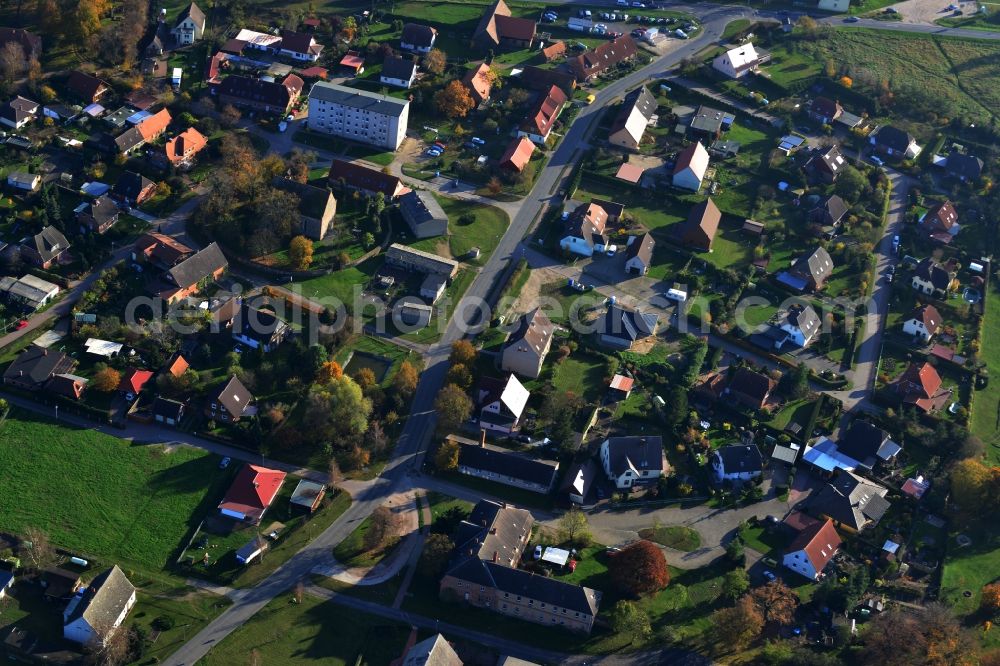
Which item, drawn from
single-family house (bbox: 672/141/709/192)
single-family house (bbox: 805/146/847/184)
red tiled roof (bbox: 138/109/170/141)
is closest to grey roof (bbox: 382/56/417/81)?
red tiled roof (bbox: 138/109/170/141)

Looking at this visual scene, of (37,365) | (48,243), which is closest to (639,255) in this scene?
(37,365)

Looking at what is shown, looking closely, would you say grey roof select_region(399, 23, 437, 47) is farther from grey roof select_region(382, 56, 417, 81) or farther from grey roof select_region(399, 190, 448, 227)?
grey roof select_region(399, 190, 448, 227)

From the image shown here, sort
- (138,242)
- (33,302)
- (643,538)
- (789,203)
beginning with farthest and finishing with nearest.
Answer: (789,203) → (138,242) → (33,302) → (643,538)

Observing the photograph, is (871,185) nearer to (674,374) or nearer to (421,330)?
(674,374)

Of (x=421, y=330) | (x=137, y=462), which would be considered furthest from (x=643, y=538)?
(x=137, y=462)

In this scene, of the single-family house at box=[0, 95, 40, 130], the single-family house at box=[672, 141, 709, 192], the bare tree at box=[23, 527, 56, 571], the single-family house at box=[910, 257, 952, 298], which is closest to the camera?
the bare tree at box=[23, 527, 56, 571]

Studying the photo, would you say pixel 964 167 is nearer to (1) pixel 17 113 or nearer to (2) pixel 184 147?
(2) pixel 184 147

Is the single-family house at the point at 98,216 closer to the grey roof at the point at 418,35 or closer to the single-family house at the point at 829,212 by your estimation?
the grey roof at the point at 418,35
